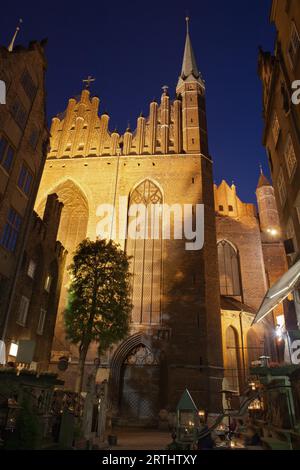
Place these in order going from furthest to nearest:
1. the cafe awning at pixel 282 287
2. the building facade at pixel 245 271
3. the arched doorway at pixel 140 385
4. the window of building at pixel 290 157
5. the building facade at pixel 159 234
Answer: the building facade at pixel 245 271 → the building facade at pixel 159 234 → the arched doorway at pixel 140 385 → the window of building at pixel 290 157 → the cafe awning at pixel 282 287

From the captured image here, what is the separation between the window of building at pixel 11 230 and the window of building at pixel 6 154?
1.97 m

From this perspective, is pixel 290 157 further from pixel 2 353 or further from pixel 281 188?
pixel 2 353

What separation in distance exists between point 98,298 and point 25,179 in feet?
23.6

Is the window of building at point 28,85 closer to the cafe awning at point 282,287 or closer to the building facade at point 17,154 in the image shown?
the building facade at point 17,154

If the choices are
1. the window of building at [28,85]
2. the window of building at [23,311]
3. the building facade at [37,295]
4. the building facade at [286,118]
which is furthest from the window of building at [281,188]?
the window of building at [23,311]

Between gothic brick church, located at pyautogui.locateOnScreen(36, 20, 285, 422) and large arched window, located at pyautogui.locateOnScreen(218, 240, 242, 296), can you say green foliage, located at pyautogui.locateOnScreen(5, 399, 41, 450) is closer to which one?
gothic brick church, located at pyautogui.locateOnScreen(36, 20, 285, 422)

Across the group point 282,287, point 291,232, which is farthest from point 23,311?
point 291,232

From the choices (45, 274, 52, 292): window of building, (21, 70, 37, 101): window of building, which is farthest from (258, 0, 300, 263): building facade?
(45, 274, 52, 292): window of building

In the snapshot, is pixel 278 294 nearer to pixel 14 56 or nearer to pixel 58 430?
pixel 58 430

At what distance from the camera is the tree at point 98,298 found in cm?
1683

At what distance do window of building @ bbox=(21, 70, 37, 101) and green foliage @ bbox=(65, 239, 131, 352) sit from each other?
857cm

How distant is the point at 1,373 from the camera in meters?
7.41

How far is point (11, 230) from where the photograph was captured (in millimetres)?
15148

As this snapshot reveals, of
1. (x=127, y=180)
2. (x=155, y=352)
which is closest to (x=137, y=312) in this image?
(x=155, y=352)
